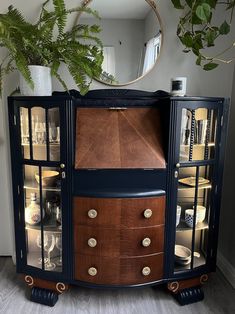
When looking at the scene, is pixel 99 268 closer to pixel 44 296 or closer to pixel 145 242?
pixel 145 242

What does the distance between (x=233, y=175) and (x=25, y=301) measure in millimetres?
1654

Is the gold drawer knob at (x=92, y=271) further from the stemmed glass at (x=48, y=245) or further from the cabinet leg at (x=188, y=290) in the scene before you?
the cabinet leg at (x=188, y=290)

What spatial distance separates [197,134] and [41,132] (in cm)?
92

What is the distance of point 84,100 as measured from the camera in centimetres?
151

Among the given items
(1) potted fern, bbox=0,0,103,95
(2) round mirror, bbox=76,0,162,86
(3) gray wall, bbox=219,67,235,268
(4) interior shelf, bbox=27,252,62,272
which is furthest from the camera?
(3) gray wall, bbox=219,67,235,268

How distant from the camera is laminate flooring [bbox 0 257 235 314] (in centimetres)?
159

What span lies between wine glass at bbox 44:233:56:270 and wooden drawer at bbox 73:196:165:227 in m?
0.27

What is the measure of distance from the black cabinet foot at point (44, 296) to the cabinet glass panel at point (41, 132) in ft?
2.81

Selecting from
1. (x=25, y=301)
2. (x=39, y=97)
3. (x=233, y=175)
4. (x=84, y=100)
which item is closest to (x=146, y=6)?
(x=84, y=100)

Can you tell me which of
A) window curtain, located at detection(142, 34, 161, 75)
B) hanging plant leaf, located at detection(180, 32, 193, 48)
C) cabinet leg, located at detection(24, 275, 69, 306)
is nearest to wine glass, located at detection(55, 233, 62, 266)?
cabinet leg, located at detection(24, 275, 69, 306)

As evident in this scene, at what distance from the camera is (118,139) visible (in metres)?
1.48

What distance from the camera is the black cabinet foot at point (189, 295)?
1631 mm

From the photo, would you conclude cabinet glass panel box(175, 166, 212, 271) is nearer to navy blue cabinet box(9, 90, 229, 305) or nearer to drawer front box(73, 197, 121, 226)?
navy blue cabinet box(9, 90, 229, 305)

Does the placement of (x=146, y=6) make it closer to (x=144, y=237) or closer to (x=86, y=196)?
(x=86, y=196)
